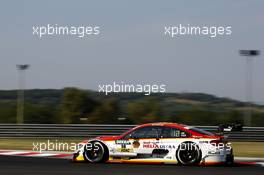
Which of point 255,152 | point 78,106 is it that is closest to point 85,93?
point 78,106

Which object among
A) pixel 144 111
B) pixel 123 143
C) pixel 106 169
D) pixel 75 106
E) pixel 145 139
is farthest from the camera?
pixel 144 111

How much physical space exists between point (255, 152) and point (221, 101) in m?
21.9

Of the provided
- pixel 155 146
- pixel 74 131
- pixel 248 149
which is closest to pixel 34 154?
pixel 155 146

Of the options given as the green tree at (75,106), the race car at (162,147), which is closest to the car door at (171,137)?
the race car at (162,147)

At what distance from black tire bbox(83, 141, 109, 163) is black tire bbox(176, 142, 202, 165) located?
1832 millimetres

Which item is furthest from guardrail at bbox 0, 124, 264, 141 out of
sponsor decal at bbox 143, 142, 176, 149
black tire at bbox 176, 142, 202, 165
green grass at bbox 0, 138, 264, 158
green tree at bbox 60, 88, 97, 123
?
black tire at bbox 176, 142, 202, 165

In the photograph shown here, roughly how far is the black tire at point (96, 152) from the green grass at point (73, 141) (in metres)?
5.19

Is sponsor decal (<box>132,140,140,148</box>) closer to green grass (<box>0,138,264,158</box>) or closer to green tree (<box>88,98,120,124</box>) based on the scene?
green grass (<box>0,138,264,158</box>)

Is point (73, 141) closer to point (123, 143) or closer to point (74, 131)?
point (74, 131)

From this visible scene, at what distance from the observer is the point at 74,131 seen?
78.7 ft

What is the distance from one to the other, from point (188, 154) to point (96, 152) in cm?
227

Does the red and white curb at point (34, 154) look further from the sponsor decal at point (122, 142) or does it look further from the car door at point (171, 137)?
the car door at point (171, 137)

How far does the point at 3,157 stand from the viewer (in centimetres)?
1633

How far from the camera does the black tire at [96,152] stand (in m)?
Result: 14.4
